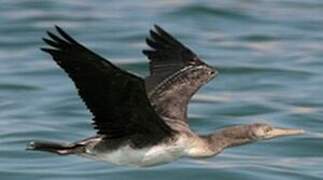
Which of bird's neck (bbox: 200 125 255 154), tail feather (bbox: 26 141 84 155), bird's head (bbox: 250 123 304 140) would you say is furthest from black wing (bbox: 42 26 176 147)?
bird's head (bbox: 250 123 304 140)

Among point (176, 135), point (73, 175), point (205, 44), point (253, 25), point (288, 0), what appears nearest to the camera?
point (176, 135)

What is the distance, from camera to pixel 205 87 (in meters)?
15.4

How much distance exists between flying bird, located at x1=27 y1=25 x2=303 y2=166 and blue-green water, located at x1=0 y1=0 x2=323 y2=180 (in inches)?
54.3

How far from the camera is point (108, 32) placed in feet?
60.1

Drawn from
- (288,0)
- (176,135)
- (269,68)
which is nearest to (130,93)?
(176,135)

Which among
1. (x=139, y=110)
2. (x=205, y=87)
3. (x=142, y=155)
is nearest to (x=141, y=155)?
(x=142, y=155)

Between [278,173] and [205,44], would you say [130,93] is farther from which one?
[205,44]

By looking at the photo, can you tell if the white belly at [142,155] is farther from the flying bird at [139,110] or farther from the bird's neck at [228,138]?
the bird's neck at [228,138]

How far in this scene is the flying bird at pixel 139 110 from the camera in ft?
28.4

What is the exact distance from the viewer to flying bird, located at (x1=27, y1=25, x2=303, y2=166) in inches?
341

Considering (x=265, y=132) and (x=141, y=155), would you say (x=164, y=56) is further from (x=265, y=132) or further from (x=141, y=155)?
(x=141, y=155)

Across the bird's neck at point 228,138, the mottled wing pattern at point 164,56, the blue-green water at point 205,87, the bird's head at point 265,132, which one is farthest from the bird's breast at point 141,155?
the blue-green water at point 205,87

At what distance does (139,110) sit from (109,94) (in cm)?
28

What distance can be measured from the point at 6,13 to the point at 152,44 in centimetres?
887
